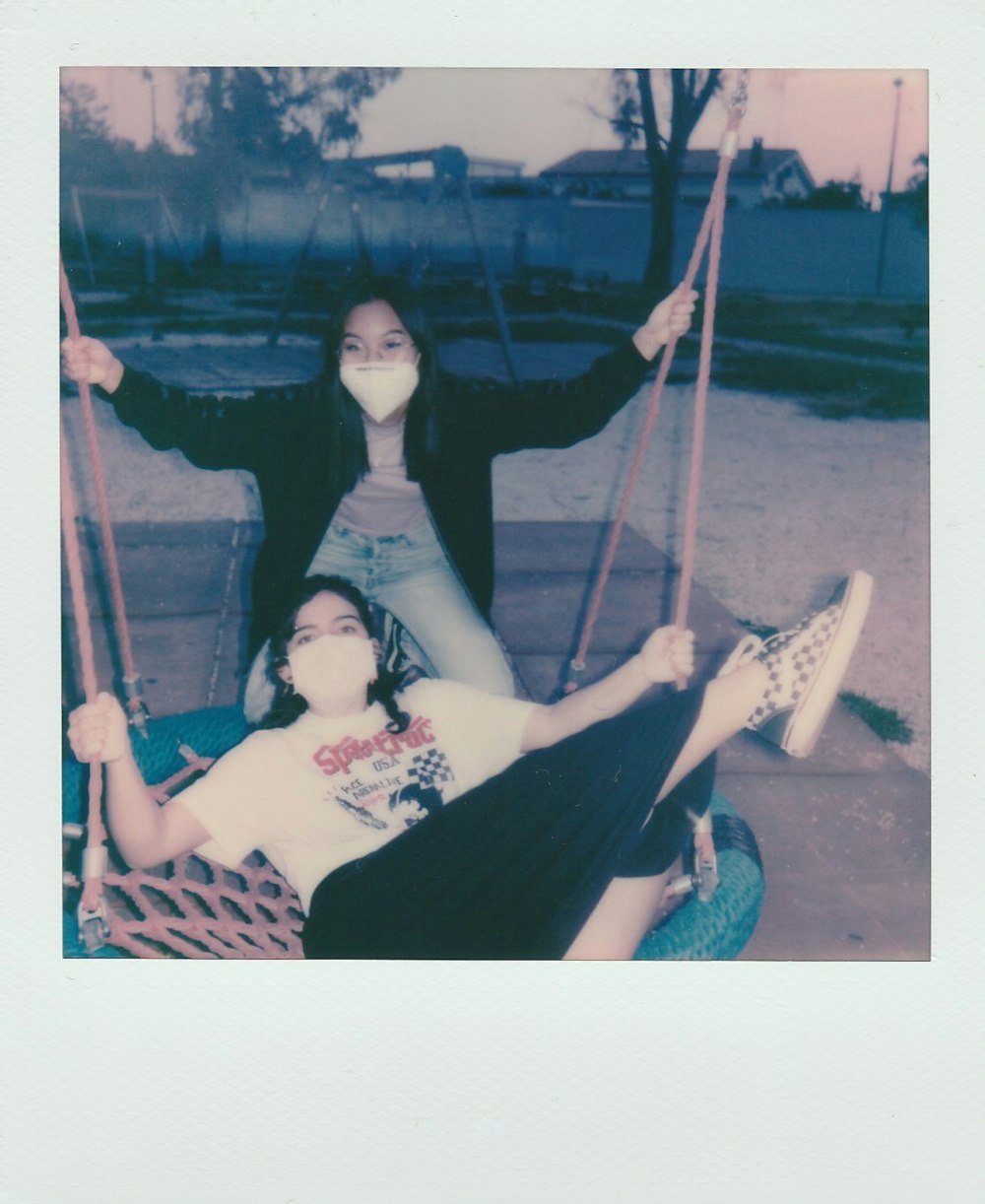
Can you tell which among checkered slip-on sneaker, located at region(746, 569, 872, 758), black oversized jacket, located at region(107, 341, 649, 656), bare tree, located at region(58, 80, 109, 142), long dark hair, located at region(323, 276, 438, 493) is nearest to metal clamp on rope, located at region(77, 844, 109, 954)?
black oversized jacket, located at region(107, 341, 649, 656)

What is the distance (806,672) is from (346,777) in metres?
0.71

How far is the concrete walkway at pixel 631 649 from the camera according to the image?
2.06m

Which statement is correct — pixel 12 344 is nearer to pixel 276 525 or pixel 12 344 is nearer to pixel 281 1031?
pixel 276 525

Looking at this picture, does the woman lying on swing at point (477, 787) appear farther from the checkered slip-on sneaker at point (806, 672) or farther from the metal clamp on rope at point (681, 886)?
the metal clamp on rope at point (681, 886)

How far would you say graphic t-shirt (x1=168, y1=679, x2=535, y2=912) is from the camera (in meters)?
1.60

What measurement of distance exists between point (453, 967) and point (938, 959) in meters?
0.77

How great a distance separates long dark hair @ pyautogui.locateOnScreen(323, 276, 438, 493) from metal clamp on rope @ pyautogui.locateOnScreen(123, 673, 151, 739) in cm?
57

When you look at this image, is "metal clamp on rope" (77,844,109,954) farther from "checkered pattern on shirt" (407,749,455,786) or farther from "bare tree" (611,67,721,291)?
"bare tree" (611,67,721,291)

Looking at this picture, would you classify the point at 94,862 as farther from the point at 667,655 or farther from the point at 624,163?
the point at 624,163

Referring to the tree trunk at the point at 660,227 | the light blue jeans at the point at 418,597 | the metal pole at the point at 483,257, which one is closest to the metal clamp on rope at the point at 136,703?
the light blue jeans at the point at 418,597

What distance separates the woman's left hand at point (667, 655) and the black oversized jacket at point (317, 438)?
0.59 m

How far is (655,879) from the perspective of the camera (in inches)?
67.3

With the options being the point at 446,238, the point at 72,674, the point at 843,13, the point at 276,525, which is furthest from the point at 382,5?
the point at 446,238

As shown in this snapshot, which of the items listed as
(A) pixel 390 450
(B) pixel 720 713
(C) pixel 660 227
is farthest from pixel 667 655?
(C) pixel 660 227
